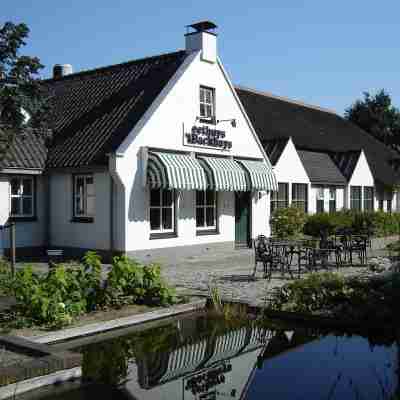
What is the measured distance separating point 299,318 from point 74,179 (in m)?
11.3

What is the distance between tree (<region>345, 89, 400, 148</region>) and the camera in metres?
57.8

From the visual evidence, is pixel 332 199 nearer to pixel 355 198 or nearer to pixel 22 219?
pixel 355 198

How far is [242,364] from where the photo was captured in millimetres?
7594

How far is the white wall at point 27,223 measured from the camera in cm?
1772

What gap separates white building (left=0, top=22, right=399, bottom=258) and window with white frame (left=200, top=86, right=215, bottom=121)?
1.6 inches

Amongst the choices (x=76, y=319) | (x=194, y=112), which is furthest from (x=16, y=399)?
(x=194, y=112)

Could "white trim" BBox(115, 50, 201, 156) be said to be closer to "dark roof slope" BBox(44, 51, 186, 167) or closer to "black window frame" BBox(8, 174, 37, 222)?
"dark roof slope" BBox(44, 51, 186, 167)

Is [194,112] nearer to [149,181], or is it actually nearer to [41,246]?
[149,181]

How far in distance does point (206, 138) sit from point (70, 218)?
5466 mm

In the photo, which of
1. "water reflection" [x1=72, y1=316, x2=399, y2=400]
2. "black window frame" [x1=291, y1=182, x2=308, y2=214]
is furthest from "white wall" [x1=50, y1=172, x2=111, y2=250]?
"black window frame" [x1=291, y1=182, x2=308, y2=214]

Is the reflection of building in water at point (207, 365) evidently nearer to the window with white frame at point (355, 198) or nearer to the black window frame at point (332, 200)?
the black window frame at point (332, 200)

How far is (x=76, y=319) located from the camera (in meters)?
9.34

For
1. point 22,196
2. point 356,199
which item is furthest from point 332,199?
point 22,196

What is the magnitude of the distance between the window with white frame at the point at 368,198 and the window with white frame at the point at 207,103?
50.9ft
